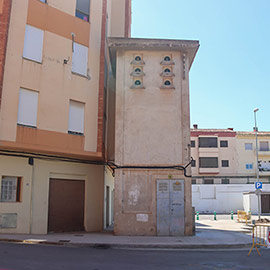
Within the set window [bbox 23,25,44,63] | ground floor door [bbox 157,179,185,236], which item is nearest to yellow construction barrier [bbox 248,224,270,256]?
ground floor door [bbox 157,179,185,236]

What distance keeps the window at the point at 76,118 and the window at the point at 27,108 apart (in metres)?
1.82

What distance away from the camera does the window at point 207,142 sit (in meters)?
52.9

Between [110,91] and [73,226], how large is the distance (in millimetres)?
8120

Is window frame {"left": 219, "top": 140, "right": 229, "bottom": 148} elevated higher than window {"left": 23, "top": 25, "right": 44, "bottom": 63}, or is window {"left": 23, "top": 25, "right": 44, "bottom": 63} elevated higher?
window frame {"left": 219, "top": 140, "right": 229, "bottom": 148}

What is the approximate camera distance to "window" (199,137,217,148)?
2083 inches

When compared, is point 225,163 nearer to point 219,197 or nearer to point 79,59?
point 219,197

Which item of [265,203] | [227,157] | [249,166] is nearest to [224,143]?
[227,157]

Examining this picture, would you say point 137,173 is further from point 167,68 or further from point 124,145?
point 167,68

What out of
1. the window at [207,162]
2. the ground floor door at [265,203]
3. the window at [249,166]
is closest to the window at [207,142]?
the window at [207,162]

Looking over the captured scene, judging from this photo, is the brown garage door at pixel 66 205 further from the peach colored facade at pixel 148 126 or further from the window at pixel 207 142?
the window at pixel 207 142

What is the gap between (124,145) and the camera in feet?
53.1

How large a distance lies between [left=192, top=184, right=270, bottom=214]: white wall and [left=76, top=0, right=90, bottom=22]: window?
32.8 meters

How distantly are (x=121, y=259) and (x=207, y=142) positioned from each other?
4492cm

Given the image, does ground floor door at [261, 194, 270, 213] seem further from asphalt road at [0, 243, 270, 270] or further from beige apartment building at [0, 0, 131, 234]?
asphalt road at [0, 243, 270, 270]
